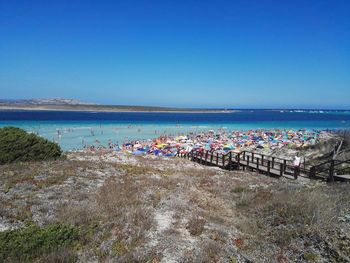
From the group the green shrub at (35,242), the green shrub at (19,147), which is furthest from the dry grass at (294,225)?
the green shrub at (19,147)

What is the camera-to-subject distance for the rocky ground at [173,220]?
6121 millimetres

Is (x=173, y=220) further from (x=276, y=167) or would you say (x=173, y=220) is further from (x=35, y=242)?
(x=276, y=167)

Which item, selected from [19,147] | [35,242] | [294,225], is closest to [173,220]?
[294,225]

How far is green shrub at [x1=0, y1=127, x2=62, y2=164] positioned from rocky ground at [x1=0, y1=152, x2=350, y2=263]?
9.82ft

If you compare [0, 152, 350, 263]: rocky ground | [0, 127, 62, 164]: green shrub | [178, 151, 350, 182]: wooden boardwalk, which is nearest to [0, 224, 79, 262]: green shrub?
[0, 152, 350, 263]: rocky ground

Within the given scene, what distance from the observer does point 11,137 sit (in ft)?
46.1

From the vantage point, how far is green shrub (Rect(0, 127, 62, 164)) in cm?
1403

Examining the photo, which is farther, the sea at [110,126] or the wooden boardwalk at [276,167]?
the sea at [110,126]

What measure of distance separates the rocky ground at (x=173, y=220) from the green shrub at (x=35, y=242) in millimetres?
46

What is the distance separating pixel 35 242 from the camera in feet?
19.1

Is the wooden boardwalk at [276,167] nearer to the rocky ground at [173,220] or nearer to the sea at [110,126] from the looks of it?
the rocky ground at [173,220]

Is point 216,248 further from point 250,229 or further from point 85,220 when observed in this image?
point 85,220

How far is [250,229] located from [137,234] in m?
2.96

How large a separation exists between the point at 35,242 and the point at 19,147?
10006 mm
